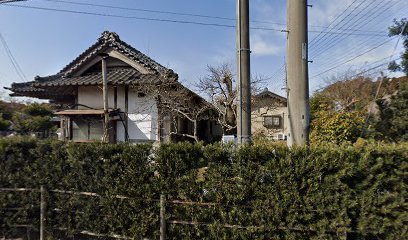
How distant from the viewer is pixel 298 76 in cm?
402

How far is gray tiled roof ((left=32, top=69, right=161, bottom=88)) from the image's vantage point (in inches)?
348

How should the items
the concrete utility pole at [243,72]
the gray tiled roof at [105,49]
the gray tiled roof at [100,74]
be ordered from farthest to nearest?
the gray tiled roof at [105,49]
the gray tiled roof at [100,74]
the concrete utility pole at [243,72]

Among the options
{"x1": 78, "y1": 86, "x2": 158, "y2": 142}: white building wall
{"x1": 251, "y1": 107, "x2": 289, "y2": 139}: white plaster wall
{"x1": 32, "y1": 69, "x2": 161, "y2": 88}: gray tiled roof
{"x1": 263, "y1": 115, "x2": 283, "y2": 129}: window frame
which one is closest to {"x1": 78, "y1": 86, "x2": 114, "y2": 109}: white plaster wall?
{"x1": 78, "y1": 86, "x2": 158, "y2": 142}: white building wall

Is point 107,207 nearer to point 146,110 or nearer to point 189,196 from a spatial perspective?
point 189,196

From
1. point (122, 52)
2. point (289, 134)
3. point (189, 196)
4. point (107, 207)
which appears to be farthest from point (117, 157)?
point (122, 52)

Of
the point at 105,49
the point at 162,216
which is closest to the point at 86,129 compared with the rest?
the point at 105,49

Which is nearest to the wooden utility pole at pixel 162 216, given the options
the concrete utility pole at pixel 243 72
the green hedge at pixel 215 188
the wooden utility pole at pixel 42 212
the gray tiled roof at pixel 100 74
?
the green hedge at pixel 215 188

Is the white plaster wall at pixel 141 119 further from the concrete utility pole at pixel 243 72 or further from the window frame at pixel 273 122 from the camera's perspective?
the window frame at pixel 273 122

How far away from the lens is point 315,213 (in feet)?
11.4

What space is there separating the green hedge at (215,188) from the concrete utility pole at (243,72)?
30.4 inches

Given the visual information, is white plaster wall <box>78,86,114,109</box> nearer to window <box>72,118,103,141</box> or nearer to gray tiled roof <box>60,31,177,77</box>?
window <box>72,118,103,141</box>

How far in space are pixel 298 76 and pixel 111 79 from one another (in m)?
7.07

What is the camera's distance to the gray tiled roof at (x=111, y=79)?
883 cm

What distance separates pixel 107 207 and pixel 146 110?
5.66 m
